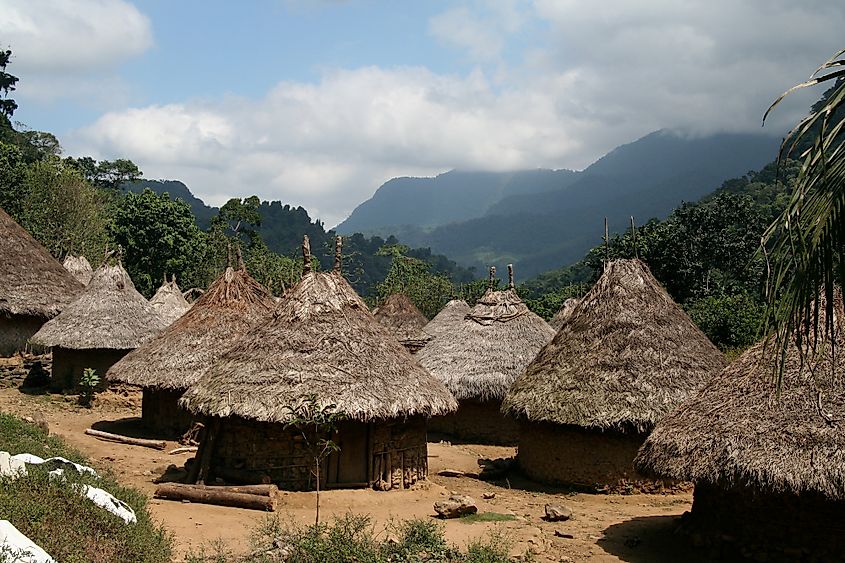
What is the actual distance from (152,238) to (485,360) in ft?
84.9

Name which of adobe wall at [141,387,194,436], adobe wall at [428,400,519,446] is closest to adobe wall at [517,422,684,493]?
adobe wall at [428,400,519,446]

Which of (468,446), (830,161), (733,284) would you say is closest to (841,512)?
(830,161)

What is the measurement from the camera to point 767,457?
9.49 m

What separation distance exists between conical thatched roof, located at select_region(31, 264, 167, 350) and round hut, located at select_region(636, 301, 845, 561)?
1504 cm

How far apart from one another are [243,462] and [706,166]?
632 feet

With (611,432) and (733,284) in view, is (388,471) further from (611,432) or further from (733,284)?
(733,284)

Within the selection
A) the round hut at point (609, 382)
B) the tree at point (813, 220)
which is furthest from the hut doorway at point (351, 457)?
the tree at point (813, 220)

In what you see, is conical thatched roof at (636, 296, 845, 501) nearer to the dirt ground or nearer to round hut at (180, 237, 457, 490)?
the dirt ground

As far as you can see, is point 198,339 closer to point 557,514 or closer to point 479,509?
point 479,509

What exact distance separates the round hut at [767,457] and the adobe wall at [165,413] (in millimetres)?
10218

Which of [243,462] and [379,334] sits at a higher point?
[379,334]

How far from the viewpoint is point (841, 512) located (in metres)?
9.37

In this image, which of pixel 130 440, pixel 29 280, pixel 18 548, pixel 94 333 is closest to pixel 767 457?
pixel 18 548

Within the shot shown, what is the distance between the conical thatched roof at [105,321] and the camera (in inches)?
816
